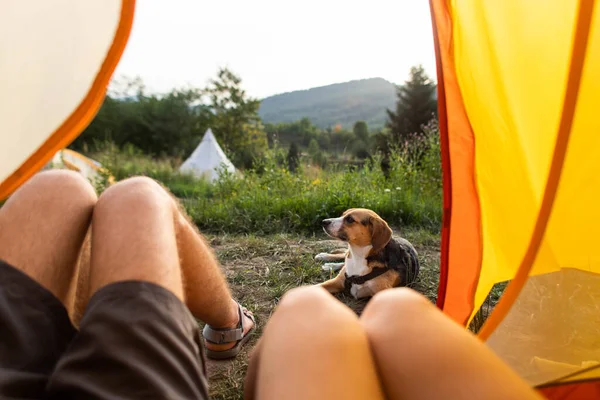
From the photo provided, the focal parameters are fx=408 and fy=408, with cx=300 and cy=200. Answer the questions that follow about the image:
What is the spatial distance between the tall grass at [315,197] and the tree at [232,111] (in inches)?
878

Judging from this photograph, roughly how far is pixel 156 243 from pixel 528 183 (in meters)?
0.93

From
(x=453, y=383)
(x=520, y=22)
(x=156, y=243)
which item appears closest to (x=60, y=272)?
(x=156, y=243)

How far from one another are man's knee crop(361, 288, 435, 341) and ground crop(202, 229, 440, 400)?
84cm

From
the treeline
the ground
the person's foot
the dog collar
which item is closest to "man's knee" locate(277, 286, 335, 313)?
the person's foot

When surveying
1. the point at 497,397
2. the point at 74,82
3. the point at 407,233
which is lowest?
the point at 407,233

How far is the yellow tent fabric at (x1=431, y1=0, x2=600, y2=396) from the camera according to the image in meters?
0.82

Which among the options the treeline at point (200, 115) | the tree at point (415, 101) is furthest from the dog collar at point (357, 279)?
the tree at point (415, 101)

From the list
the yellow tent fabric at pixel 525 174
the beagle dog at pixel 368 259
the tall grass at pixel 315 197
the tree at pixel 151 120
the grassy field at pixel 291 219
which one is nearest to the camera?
the yellow tent fabric at pixel 525 174

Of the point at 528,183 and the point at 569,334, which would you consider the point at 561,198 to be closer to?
the point at 528,183

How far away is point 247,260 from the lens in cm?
266

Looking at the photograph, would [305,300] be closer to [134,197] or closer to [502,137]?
[134,197]

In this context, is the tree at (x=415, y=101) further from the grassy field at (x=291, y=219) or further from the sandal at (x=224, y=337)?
the sandal at (x=224, y=337)

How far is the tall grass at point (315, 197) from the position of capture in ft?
11.6

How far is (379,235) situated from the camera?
260cm
